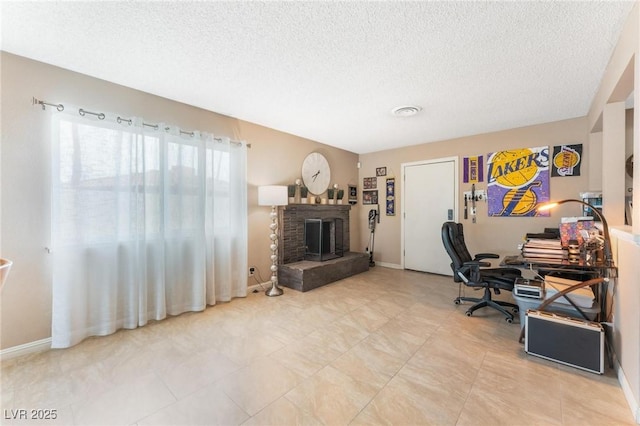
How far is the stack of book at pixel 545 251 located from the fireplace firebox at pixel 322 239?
2.71m

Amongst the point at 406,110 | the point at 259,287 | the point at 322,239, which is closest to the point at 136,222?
the point at 259,287

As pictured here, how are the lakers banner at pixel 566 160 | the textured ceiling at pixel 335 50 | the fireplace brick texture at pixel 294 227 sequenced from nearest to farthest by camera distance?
1. the textured ceiling at pixel 335 50
2. the lakers banner at pixel 566 160
3. the fireplace brick texture at pixel 294 227

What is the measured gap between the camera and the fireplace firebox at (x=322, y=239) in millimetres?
4348

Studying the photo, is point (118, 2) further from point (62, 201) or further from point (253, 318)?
point (253, 318)

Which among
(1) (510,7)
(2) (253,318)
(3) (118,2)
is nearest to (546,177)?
(1) (510,7)

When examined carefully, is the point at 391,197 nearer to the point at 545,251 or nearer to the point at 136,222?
the point at 545,251

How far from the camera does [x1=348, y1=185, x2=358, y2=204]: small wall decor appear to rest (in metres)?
5.57

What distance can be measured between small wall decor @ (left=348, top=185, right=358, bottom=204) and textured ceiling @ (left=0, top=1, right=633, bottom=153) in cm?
249

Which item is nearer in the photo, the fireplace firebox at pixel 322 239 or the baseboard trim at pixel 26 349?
the baseboard trim at pixel 26 349

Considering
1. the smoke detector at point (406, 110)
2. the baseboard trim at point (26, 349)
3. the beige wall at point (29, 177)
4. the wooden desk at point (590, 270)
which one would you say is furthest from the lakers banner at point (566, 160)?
the baseboard trim at point (26, 349)

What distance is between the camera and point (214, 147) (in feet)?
10.6

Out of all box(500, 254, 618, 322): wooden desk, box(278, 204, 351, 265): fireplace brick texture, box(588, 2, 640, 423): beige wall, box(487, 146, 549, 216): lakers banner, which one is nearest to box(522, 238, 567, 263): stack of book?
box(500, 254, 618, 322): wooden desk

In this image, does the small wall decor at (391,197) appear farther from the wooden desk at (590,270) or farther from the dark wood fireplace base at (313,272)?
the wooden desk at (590,270)

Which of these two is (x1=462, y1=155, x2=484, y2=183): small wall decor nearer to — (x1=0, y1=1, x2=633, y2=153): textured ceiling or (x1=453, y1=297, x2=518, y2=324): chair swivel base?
(x1=0, y1=1, x2=633, y2=153): textured ceiling
